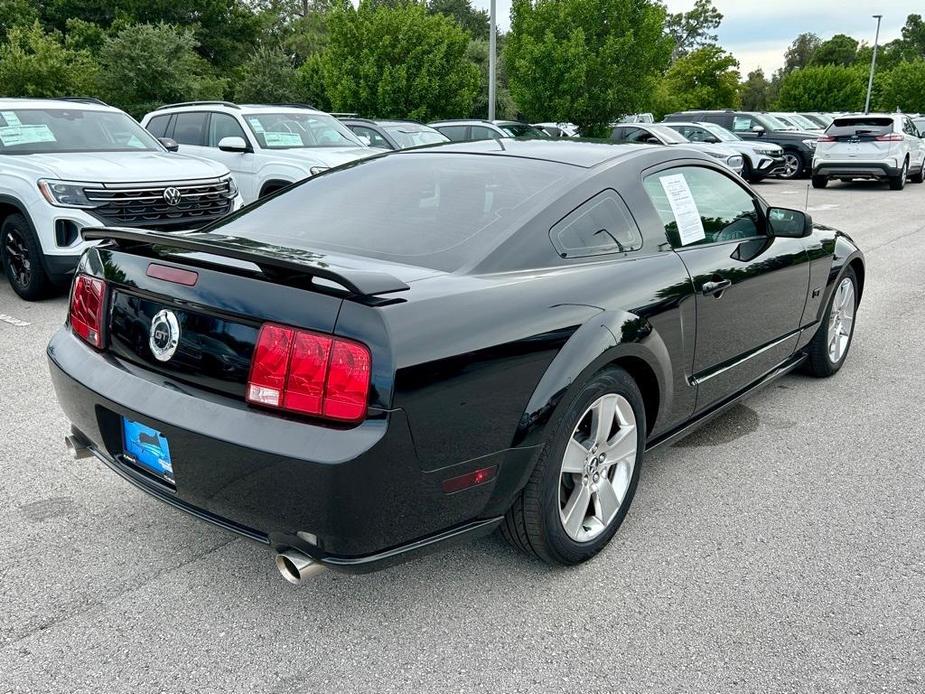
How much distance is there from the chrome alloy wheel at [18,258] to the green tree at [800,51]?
118762mm

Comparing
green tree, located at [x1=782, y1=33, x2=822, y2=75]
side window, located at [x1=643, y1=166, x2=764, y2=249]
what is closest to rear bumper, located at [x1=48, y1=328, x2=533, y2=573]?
side window, located at [x1=643, y1=166, x2=764, y2=249]

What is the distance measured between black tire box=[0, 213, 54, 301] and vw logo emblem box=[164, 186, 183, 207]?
107 cm

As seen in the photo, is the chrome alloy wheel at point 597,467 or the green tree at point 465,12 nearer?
the chrome alloy wheel at point 597,467

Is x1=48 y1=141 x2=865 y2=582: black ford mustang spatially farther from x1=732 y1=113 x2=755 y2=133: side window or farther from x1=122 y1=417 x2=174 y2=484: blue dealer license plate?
x1=732 y1=113 x2=755 y2=133: side window

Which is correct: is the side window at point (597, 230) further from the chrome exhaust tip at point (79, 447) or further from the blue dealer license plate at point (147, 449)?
the chrome exhaust tip at point (79, 447)

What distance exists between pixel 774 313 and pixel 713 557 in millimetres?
1516

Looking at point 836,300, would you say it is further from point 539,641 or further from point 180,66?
point 180,66

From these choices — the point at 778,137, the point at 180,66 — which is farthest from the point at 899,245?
the point at 180,66

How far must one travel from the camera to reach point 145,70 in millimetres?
26266

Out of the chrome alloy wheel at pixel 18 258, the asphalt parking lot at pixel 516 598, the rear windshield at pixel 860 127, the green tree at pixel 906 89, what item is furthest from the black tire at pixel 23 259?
the green tree at pixel 906 89

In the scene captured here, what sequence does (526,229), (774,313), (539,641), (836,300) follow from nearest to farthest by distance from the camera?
(539,641)
(526,229)
(774,313)
(836,300)

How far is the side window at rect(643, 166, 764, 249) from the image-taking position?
3.38 metres

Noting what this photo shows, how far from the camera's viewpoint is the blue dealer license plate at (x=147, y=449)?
97.0 inches

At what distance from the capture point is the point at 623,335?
9.30 feet
